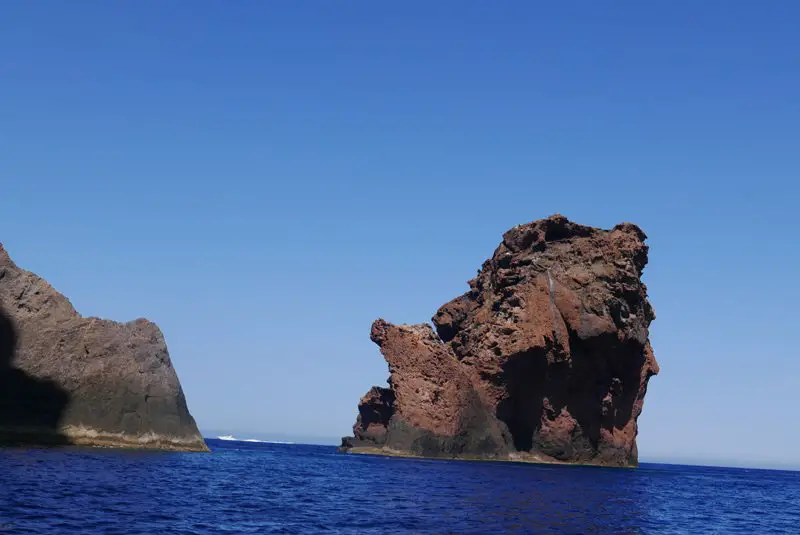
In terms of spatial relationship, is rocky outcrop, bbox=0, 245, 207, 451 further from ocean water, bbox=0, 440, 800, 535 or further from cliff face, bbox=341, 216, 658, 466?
cliff face, bbox=341, 216, 658, 466

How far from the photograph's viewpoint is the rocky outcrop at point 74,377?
5809 centimetres

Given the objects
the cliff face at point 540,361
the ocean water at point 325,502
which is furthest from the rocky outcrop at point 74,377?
the cliff face at point 540,361

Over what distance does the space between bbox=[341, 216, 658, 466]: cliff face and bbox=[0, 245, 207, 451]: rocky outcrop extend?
28.2 m

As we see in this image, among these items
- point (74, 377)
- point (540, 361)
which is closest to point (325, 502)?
point (74, 377)

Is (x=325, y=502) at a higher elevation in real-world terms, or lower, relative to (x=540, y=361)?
lower

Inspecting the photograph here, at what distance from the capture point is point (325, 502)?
38.7 metres

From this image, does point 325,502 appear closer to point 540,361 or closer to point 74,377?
point 74,377

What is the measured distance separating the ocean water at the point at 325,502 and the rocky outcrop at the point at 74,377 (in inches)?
A: 167

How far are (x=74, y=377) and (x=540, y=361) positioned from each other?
1850 inches

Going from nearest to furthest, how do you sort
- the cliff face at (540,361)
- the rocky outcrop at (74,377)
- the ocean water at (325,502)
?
the ocean water at (325,502) < the rocky outcrop at (74,377) < the cliff face at (540,361)

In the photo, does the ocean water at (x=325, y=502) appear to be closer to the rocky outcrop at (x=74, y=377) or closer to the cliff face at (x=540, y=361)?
the rocky outcrop at (x=74, y=377)

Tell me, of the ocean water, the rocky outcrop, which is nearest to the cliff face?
A: the ocean water

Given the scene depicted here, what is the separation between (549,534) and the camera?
30906 mm

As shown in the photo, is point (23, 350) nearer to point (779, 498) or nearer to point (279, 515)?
point (279, 515)
